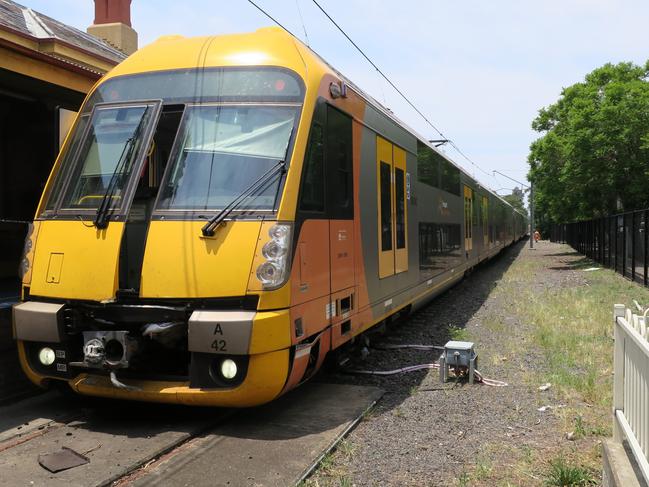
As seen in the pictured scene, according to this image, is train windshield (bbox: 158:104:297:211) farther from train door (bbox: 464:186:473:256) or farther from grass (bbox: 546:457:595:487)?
train door (bbox: 464:186:473:256)

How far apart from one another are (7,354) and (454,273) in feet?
30.5

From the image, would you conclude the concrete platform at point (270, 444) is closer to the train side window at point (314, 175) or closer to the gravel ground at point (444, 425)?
the gravel ground at point (444, 425)

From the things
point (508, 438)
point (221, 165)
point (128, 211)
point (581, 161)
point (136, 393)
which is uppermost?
point (581, 161)

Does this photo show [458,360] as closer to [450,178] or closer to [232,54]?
[232,54]

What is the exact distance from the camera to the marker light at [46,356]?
4.93 meters

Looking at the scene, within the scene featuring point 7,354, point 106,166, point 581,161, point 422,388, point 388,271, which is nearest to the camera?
point 106,166

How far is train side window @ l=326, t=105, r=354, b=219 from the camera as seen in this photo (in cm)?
556

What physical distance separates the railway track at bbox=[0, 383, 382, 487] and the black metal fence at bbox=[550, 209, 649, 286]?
13812 mm

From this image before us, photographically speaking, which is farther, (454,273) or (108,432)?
(454,273)

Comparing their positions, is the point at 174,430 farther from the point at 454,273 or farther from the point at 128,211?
the point at 454,273

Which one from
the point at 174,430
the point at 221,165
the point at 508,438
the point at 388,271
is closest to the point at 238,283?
the point at 221,165

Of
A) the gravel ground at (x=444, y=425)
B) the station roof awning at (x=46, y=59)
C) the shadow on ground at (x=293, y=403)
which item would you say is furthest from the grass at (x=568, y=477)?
the station roof awning at (x=46, y=59)

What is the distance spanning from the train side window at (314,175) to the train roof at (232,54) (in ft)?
1.60

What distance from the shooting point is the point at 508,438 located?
4793 mm
